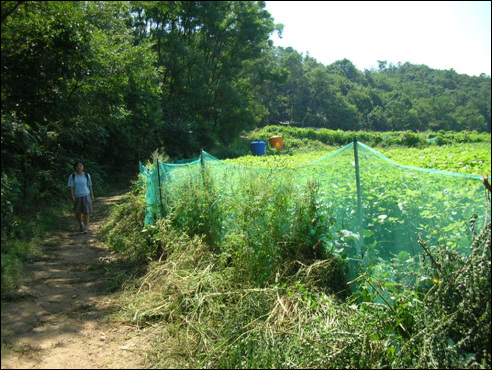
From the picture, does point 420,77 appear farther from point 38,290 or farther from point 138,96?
point 38,290

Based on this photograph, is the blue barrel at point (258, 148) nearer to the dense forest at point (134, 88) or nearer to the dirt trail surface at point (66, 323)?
the dense forest at point (134, 88)

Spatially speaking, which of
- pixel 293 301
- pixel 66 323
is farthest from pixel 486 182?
pixel 66 323

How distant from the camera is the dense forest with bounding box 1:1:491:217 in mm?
7043

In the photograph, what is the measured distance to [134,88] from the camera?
1802cm

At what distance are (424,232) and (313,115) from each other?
7347 centimetres

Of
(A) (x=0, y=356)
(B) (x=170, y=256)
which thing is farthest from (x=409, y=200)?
(A) (x=0, y=356)

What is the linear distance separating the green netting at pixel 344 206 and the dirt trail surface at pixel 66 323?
5.00 ft

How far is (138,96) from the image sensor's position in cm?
1927

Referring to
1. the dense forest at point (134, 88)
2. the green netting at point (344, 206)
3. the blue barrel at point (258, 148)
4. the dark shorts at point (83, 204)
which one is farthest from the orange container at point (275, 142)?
the green netting at point (344, 206)

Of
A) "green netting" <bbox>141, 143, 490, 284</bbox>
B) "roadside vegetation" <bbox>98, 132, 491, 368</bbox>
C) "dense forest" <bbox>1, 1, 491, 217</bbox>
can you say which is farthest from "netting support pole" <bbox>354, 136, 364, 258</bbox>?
"dense forest" <bbox>1, 1, 491, 217</bbox>

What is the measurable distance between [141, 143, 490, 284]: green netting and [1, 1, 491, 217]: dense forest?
2672 millimetres

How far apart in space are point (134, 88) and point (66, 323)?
51.0 ft

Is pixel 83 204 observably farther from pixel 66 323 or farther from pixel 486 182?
pixel 486 182

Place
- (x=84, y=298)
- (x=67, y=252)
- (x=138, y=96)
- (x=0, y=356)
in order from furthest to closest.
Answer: (x=138, y=96) → (x=67, y=252) → (x=84, y=298) → (x=0, y=356)
